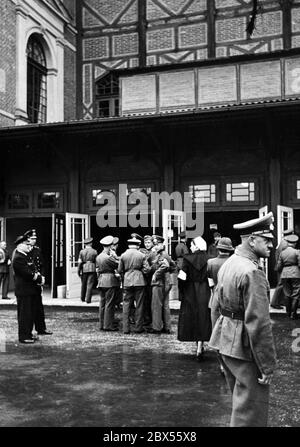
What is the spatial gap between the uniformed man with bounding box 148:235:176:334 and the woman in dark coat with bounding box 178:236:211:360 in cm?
184

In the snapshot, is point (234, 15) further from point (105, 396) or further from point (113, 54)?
point (105, 396)

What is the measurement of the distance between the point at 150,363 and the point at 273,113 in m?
8.23

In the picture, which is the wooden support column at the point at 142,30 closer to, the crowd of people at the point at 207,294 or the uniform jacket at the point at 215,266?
the crowd of people at the point at 207,294

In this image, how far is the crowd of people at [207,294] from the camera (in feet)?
12.0

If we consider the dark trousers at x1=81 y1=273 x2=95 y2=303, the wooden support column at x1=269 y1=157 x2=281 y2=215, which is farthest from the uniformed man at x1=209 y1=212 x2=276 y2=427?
the wooden support column at x1=269 y1=157 x2=281 y2=215

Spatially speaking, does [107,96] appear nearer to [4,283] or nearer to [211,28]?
[211,28]

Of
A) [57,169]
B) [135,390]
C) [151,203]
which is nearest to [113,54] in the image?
[57,169]

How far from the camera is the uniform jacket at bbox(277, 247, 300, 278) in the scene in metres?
10.8

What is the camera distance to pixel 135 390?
591cm

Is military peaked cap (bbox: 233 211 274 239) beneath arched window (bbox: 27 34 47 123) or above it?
beneath

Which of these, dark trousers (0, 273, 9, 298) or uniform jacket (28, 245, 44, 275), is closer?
uniform jacket (28, 245, 44, 275)

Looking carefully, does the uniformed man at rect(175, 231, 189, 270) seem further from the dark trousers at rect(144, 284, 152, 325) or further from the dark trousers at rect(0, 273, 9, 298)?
the dark trousers at rect(0, 273, 9, 298)

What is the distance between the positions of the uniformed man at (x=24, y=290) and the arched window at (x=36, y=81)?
35.5 feet

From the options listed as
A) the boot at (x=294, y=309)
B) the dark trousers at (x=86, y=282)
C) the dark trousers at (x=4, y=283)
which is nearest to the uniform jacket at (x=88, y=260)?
the dark trousers at (x=86, y=282)
